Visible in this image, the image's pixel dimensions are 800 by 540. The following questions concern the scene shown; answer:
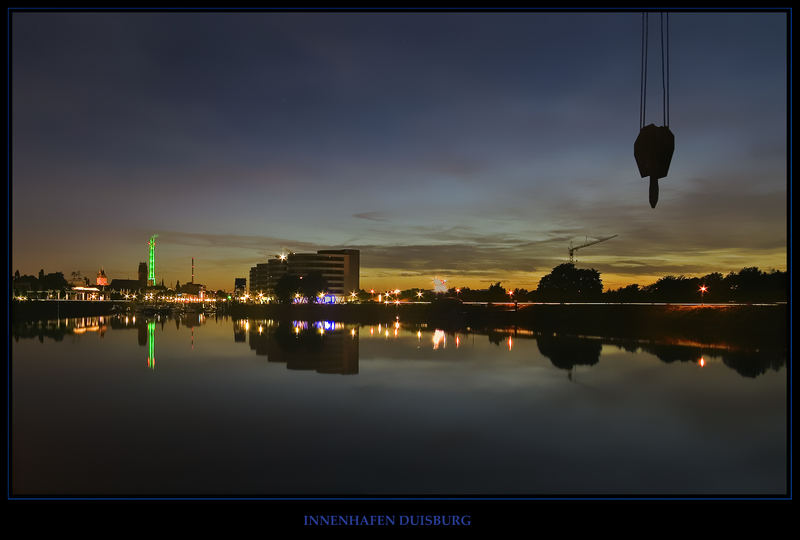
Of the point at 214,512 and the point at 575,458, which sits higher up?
the point at 214,512

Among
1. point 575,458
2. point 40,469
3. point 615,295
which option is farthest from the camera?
point 615,295

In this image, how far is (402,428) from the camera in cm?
1508

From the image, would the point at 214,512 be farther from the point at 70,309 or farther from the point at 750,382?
the point at 70,309

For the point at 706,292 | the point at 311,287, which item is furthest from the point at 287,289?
the point at 706,292

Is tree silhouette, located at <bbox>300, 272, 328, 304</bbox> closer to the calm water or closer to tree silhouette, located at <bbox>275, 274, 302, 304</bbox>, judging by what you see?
tree silhouette, located at <bbox>275, 274, 302, 304</bbox>

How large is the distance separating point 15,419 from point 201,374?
9.82 m

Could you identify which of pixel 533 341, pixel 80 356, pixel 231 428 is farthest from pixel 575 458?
pixel 80 356

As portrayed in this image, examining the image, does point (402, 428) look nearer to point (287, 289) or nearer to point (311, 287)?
point (287, 289)

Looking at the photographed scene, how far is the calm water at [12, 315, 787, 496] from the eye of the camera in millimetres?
11109

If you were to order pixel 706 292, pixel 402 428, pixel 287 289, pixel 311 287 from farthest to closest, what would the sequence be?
pixel 311 287 → pixel 287 289 → pixel 706 292 → pixel 402 428

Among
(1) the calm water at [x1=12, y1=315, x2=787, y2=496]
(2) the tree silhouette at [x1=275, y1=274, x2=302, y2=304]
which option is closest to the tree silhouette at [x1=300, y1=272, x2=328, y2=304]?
(2) the tree silhouette at [x1=275, y1=274, x2=302, y2=304]

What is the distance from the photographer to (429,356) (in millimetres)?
33250

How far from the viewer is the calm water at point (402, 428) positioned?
11109 mm

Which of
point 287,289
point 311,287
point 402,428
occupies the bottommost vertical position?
point 402,428
